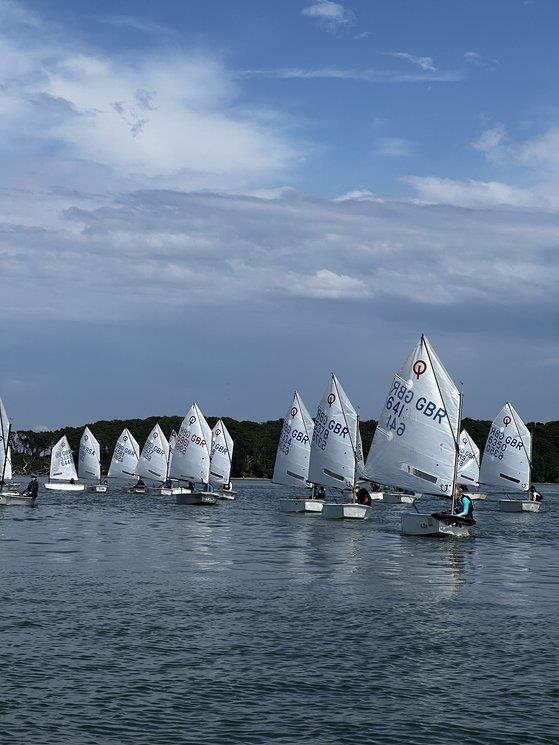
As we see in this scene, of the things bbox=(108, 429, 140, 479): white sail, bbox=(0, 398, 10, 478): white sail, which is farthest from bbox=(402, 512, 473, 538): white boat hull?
bbox=(108, 429, 140, 479): white sail

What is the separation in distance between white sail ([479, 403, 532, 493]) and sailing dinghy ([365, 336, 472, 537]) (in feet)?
129

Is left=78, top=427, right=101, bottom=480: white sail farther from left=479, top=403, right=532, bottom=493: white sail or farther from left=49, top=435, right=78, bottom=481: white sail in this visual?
left=479, top=403, right=532, bottom=493: white sail

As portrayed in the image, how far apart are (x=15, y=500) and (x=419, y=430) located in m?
35.9

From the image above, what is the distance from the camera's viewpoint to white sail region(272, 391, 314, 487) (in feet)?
281

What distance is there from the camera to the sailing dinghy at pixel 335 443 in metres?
72.6

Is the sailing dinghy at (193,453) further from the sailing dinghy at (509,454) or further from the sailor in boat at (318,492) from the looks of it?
the sailing dinghy at (509,454)

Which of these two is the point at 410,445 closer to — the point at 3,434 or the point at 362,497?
the point at 362,497

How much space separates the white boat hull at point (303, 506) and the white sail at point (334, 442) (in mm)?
2818

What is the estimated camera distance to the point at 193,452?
93812mm

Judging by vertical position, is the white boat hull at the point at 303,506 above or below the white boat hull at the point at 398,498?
below

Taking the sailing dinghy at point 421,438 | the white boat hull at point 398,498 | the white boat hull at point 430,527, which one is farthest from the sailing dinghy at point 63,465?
the white boat hull at point 430,527

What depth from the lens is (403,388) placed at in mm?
57219

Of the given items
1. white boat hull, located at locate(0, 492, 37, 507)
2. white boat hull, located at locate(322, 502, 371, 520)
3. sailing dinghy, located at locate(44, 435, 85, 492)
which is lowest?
white boat hull, located at locate(0, 492, 37, 507)

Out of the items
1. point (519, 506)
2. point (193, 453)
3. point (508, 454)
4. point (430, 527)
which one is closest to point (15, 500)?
point (193, 453)
